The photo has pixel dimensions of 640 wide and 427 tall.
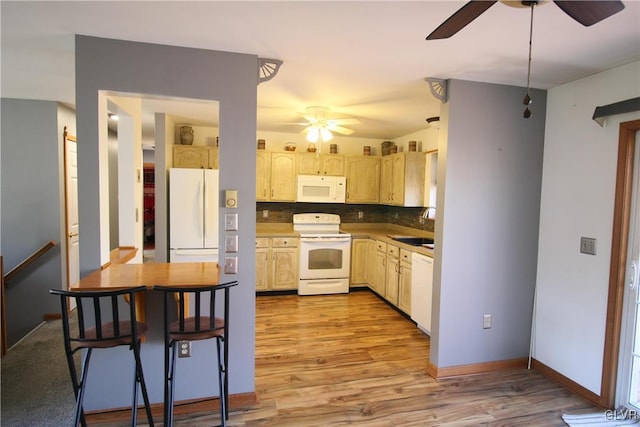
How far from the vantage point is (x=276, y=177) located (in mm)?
5008

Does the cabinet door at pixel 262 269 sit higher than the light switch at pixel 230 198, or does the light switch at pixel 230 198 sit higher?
the light switch at pixel 230 198

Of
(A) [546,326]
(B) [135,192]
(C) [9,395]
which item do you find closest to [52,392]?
(C) [9,395]

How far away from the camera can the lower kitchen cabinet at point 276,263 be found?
475cm

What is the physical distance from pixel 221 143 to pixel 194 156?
2.42m

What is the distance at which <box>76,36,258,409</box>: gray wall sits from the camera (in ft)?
6.97

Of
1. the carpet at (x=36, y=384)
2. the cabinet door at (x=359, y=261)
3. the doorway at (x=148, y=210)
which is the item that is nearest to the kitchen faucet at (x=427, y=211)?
the cabinet door at (x=359, y=261)

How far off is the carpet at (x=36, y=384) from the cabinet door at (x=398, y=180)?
4038 mm

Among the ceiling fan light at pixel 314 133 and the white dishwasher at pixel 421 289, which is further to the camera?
the ceiling fan light at pixel 314 133

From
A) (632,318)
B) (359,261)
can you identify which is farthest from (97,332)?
(359,261)

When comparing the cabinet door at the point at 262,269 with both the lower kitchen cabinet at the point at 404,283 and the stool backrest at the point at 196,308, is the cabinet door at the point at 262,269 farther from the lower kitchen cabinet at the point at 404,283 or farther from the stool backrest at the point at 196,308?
the stool backrest at the point at 196,308

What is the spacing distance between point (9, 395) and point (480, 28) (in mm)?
3960

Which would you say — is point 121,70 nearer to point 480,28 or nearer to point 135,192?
point 135,192

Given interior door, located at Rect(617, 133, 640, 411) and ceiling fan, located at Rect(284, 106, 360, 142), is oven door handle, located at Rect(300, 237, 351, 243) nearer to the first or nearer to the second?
ceiling fan, located at Rect(284, 106, 360, 142)

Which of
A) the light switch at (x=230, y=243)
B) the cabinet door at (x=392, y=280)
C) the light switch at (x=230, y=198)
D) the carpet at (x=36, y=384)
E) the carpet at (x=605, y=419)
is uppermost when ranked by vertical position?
the light switch at (x=230, y=198)
